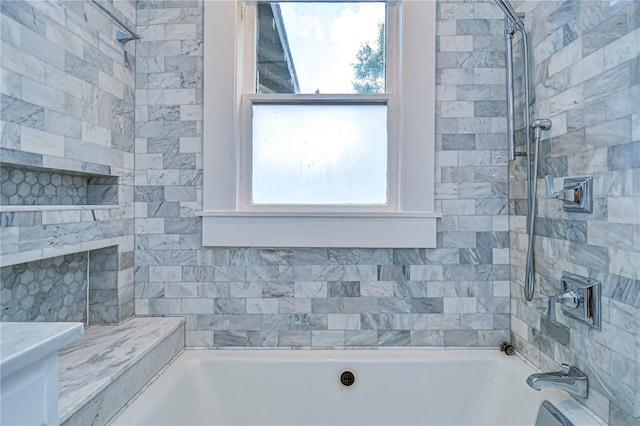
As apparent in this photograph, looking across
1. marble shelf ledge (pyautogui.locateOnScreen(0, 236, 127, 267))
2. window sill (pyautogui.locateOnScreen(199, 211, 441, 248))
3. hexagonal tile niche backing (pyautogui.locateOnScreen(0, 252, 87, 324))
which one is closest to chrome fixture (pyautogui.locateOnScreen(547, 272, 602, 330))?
window sill (pyautogui.locateOnScreen(199, 211, 441, 248))

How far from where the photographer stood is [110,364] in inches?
44.4

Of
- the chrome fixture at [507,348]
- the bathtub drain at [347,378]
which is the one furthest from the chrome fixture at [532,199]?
the bathtub drain at [347,378]

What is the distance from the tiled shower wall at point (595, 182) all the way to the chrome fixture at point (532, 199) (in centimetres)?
4

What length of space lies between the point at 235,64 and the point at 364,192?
2.80 feet

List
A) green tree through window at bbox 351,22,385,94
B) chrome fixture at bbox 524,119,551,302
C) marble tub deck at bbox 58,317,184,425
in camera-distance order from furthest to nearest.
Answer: green tree through window at bbox 351,22,385,94 → chrome fixture at bbox 524,119,551,302 → marble tub deck at bbox 58,317,184,425

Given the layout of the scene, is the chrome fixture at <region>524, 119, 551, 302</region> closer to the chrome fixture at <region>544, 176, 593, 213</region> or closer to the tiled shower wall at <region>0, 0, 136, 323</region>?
the chrome fixture at <region>544, 176, 593, 213</region>

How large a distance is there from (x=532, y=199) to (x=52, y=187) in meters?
1.84

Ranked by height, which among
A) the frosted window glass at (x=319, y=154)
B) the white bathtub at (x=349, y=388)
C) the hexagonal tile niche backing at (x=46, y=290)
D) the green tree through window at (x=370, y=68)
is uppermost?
the green tree through window at (x=370, y=68)

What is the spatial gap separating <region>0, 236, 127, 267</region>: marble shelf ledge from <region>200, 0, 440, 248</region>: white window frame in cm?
38

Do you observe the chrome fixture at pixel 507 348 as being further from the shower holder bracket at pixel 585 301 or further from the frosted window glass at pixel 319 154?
the frosted window glass at pixel 319 154

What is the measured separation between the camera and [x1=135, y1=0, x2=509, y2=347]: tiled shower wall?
1.55 meters

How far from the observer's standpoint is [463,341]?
156 centimetres

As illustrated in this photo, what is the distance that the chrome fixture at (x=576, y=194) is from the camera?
1.10m

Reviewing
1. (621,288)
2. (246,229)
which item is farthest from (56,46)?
(621,288)
